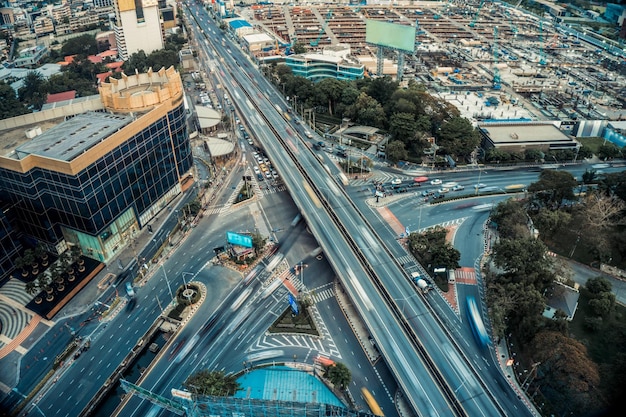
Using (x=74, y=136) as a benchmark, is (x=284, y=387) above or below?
below

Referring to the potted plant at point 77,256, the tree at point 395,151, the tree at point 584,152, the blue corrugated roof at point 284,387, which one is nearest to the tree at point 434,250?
the tree at point 395,151

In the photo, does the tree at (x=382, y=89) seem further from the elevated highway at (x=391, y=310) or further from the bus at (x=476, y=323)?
the bus at (x=476, y=323)

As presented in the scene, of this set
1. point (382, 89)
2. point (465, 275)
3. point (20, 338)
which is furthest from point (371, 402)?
point (382, 89)

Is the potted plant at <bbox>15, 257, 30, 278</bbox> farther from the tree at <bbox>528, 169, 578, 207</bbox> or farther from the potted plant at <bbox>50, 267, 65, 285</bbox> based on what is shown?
the tree at <bbox>528, 169, 578, 207</bbox>

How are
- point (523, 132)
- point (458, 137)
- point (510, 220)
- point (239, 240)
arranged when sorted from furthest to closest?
point (523, 132) < point (458, 137) < point (510, 220) < point (239, 240)

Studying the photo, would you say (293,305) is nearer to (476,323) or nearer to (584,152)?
(476,323)

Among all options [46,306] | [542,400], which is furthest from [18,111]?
[542,400]
